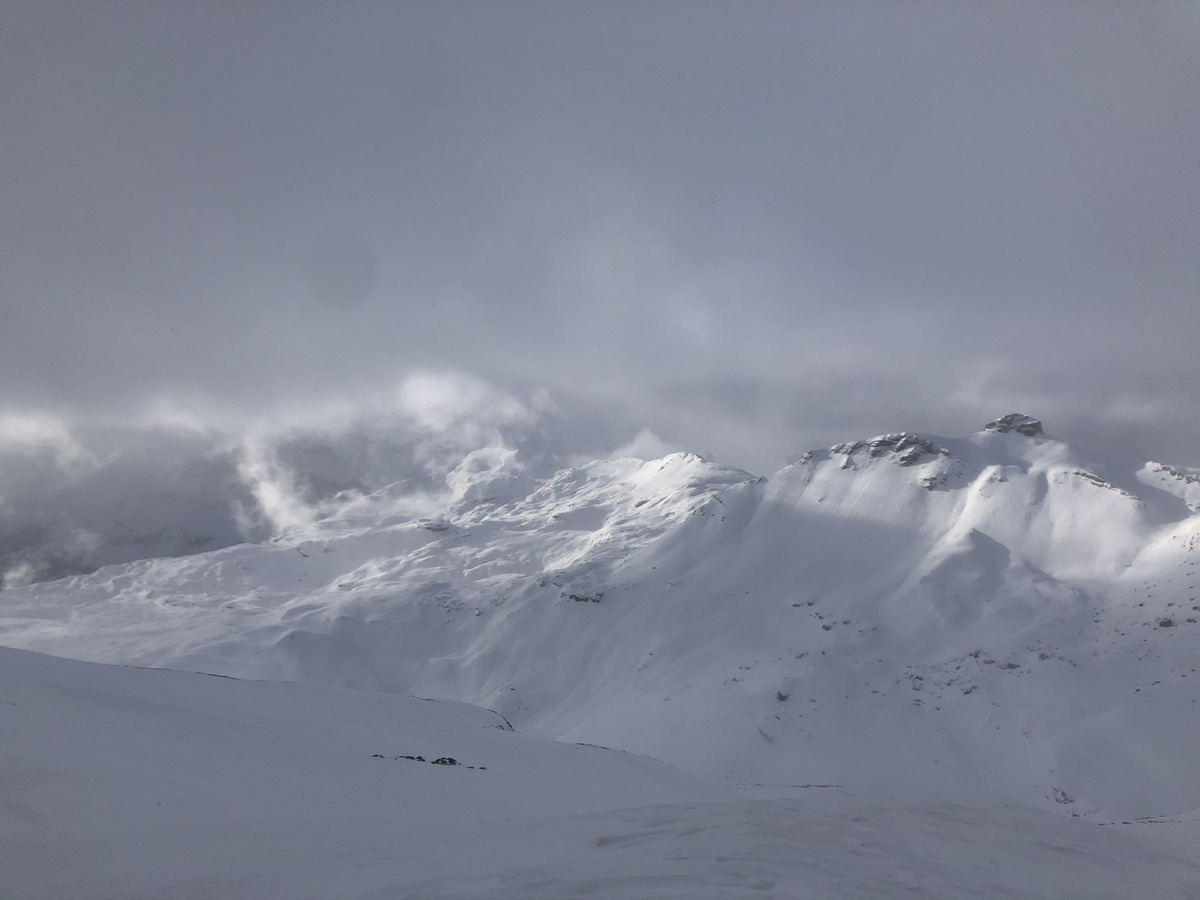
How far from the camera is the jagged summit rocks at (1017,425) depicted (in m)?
131

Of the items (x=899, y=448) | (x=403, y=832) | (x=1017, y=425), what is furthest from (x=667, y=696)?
(x=1017, y=425)

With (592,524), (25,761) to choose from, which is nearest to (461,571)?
(592,524)

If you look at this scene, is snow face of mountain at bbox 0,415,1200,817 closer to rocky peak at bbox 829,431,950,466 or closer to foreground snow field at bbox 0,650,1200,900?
rocky peak at bbox 829,431,950,466

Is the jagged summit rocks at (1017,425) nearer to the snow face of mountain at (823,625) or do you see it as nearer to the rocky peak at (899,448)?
the snow face of mountain at (823,625)

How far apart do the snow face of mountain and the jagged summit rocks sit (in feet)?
2.53

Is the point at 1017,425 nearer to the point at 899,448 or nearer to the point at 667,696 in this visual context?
the point at 899,448

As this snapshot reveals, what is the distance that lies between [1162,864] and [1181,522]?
4294 inches

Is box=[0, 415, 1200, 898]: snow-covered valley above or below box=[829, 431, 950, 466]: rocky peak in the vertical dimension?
below

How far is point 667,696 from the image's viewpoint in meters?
73.6

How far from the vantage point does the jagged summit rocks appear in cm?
13112

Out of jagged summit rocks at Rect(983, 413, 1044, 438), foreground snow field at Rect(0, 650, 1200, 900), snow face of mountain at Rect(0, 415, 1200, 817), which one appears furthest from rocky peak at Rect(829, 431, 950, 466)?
foreground snow field at Rect(0, 650, 1200, 900)

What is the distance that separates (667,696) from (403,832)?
69.2 m

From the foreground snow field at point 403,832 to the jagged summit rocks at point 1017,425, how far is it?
143951mm

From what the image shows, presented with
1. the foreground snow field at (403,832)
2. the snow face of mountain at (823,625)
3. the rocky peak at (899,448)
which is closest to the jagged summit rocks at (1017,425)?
the snow face of mountain at (823,625)
